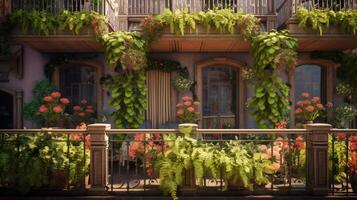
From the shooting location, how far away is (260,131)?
652cm

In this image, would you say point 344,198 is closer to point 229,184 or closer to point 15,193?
point 229,184

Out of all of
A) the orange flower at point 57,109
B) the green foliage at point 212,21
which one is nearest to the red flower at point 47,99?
the orange flower at point 57,109

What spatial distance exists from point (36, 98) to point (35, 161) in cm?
529

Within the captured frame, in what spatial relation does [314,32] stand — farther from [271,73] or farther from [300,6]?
[271,73]

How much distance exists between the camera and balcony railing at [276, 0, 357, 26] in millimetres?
10055

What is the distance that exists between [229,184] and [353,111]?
6553 millimetres

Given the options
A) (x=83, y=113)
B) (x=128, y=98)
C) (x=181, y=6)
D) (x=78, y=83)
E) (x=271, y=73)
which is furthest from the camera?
(x=78, y=83)

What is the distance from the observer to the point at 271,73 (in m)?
10.3

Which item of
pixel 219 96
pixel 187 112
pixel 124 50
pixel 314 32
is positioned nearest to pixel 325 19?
pixel 314 32

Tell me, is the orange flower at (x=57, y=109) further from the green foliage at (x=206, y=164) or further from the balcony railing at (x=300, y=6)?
the balcony railing at (x=300, y=6)

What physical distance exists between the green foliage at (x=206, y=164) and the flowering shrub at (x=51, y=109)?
5004 millimetres

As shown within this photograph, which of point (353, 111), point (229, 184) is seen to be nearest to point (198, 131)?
point (229, 184)

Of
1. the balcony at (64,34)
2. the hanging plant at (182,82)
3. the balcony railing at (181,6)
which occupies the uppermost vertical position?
the balcony railing at (181,6)

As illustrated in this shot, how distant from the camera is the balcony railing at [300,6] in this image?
10.1 meters
